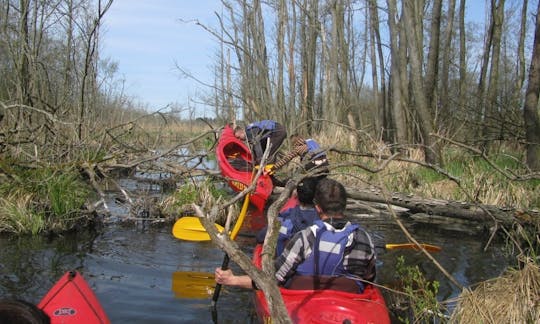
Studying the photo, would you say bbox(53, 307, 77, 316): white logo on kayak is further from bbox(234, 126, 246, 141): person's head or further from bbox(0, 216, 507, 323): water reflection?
bbox(234, 126, 246, 141): person's head

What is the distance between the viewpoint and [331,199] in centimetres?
398

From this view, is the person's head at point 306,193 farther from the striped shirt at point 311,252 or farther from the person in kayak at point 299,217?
the striped shirt at point 311,252

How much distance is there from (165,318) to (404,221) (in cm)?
609

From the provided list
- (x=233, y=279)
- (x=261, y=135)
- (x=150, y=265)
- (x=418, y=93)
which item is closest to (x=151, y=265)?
(x=150, y=265)

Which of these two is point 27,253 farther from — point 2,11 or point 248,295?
point 2,11

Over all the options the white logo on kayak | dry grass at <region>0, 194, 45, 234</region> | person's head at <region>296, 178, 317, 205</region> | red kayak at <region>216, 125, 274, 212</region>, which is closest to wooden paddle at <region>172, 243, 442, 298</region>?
person's head at <region>296, 178, 317, 205</region>

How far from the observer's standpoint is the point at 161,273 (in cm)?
661

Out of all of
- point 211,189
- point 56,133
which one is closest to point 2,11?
point 56,133

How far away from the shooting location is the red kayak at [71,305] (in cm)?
362

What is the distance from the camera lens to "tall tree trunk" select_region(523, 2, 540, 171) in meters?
8.33

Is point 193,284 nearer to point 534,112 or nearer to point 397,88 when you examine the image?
point 534,112

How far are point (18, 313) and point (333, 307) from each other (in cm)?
207

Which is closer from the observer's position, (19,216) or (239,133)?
(19,216)

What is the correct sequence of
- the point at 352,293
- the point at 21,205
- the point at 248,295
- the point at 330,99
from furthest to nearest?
the point at 330,99 < the point at 21,205 < the point at 248,295 < the point at 352,293
